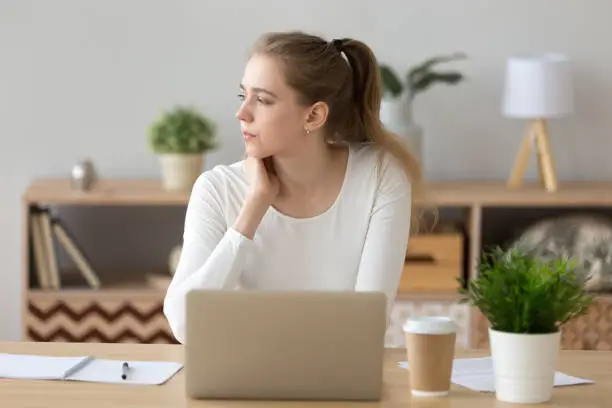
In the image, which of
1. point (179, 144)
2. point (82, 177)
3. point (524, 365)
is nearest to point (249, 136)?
point (524, 365)

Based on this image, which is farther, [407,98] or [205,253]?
[407,98]

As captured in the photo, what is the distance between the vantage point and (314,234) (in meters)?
2.54

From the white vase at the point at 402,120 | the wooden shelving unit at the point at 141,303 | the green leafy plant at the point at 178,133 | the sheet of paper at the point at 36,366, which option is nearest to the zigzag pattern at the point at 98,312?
A: the wooden shelving unit at the point at 141,303

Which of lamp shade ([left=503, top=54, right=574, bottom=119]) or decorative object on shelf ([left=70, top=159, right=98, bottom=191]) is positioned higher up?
lamp shade ([left=503, top=54, right=574, bottom=119])

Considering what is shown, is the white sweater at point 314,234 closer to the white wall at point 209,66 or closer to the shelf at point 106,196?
the shelf at point 106,196

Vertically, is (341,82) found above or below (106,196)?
above

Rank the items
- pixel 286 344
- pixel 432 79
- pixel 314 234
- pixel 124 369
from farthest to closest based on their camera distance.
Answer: pixel 432 79, pixel 314 234, pixel 124 369, pixel 286 344

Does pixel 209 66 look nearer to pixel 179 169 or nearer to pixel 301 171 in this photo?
pixel 179 169

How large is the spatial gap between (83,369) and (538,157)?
93.0 inches

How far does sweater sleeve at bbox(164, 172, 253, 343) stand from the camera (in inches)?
93.0

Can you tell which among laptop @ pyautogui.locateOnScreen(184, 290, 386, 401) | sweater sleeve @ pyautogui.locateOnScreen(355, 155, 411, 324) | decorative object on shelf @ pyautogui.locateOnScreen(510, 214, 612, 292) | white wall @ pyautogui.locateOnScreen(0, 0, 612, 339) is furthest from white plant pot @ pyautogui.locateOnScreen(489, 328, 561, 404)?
white wall @ pyautogui.locateOnScreen(0, 0, 612, 339)

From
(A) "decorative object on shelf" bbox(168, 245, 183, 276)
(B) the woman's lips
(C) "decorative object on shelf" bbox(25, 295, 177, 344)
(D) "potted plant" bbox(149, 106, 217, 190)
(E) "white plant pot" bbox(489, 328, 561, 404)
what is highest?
(B) the woman's lips

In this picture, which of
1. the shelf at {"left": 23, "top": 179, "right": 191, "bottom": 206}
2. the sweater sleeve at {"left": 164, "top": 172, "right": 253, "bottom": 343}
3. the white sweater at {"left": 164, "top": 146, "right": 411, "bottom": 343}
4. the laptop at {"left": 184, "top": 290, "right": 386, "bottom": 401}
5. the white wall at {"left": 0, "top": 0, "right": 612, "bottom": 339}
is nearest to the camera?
the laptop at {"left": 184, "top": 290, "right": 386, "bottom": 401}

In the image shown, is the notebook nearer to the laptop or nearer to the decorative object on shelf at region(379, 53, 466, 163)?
the laptop
